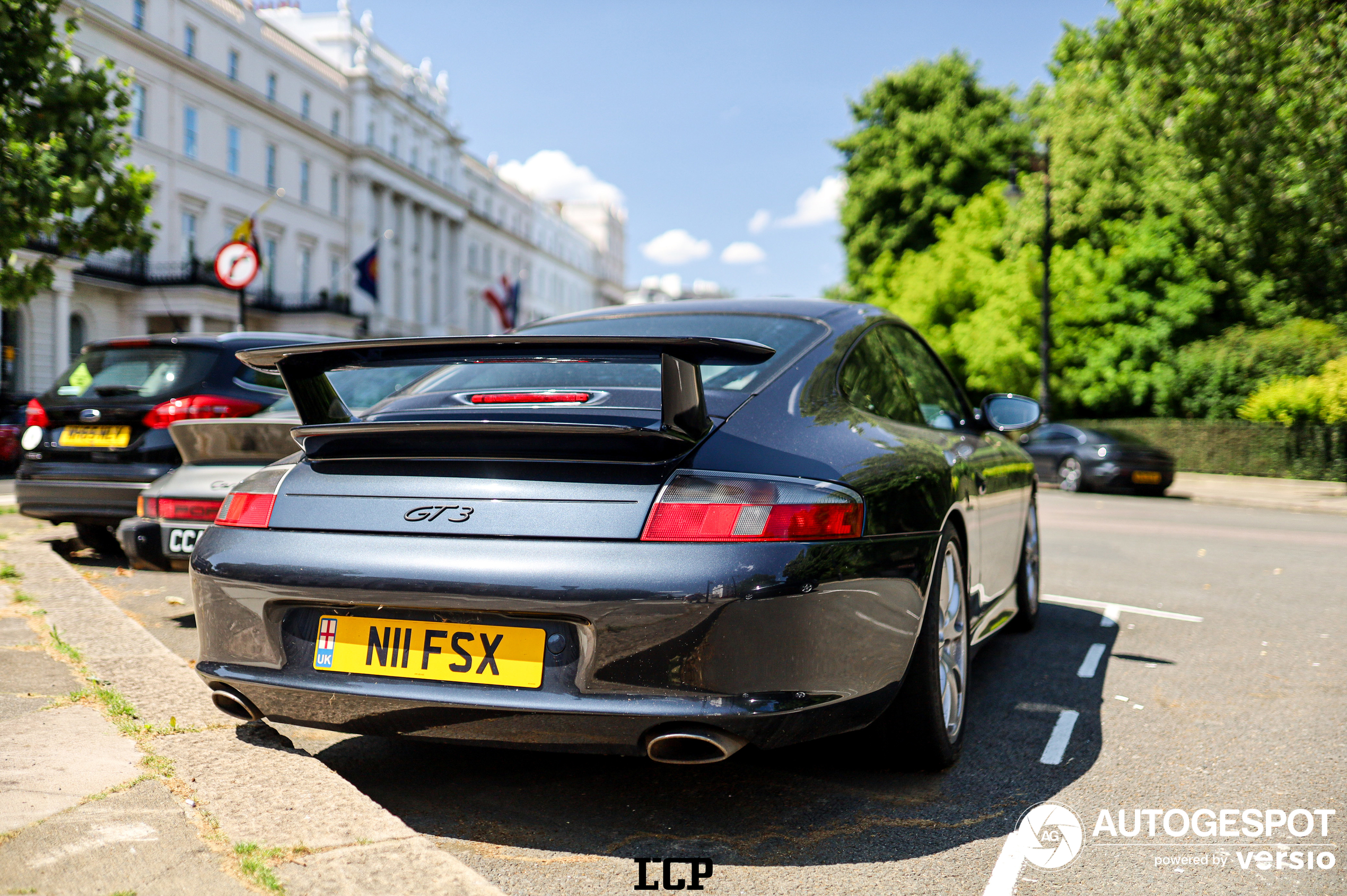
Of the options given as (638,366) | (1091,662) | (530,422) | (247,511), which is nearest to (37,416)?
(247,511)

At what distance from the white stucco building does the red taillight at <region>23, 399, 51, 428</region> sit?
1425 centimetres

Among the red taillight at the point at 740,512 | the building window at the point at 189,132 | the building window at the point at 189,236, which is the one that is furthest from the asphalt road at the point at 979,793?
the building window at the point at 189,132

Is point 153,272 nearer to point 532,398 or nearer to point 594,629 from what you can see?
point 532,398

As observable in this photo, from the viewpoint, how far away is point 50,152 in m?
10.3

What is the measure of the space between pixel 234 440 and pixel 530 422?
2906 millimetres

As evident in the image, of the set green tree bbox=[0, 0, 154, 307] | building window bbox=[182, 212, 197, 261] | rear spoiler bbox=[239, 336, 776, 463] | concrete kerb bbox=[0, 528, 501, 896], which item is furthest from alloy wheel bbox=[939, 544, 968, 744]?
building window bbox=[182, 212, 197, 261]

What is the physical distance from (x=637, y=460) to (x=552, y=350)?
35 cm

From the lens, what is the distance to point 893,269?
42094mm

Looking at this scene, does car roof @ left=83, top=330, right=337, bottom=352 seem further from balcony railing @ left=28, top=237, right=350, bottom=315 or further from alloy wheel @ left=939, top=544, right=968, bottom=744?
balcony railing @ left=28, top=237, right=350, bottom=315

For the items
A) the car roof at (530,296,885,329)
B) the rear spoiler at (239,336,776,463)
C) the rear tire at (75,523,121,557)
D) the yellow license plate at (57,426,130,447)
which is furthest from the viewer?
the rear tire at (75,523,121,557)

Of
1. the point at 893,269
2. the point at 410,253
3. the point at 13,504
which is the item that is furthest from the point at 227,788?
the point at 410,253

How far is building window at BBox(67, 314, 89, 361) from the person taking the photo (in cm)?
3931

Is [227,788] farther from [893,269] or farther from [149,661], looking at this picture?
[893,269]

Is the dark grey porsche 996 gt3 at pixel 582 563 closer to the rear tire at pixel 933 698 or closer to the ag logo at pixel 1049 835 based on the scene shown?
the rear tire at pixel 933 698
